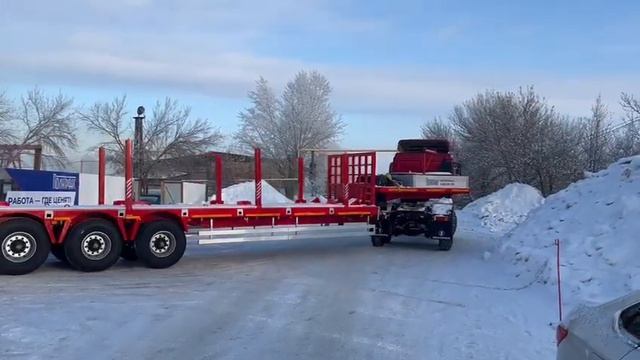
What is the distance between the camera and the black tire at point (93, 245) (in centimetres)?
1312

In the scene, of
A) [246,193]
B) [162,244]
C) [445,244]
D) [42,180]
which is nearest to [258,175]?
[162,244]

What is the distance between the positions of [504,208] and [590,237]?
768 inches

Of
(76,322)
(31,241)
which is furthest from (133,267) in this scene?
(76,322)

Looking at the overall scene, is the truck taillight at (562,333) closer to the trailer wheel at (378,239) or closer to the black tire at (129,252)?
the black tire at (129,252)

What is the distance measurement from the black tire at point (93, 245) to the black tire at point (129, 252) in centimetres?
63

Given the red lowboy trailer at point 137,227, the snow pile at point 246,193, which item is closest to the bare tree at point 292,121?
the snow pile at point 246,193

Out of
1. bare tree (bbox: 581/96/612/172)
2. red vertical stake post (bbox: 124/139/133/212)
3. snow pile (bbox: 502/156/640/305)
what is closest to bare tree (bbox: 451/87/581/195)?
bare tree (bbox: 581/96/612/172)

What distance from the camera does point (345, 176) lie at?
1797 cm

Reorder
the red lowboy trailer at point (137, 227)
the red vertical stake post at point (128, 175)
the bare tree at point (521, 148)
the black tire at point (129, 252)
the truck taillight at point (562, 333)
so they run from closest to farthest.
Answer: the truck taillight at point (562, 333)
the red lowboy trailer at point (137, 227)
the red vertical stake post at point (128, 175)
the black tire at point (129, 252)
the bare tree at point (521, 148)

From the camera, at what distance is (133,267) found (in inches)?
563

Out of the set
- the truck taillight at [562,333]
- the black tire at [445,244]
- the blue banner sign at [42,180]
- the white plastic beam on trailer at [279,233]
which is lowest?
the black tire at [445,244]

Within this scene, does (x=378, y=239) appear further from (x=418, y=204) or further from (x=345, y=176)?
(x=345, y=176)

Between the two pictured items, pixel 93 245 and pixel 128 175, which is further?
pixel 128 175

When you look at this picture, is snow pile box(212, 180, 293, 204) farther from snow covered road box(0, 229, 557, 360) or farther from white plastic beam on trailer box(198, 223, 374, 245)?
snow covered road box(0, 229, 557, 360)
